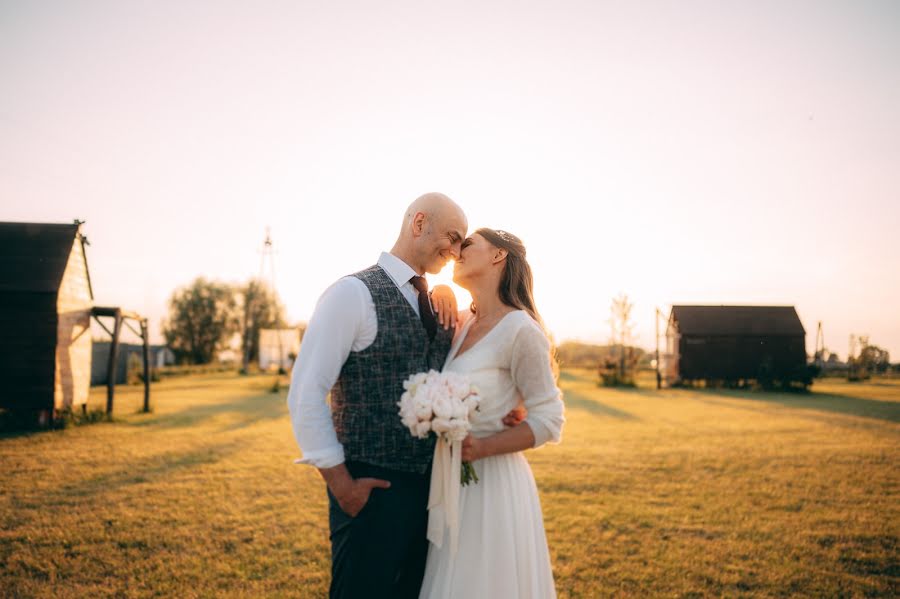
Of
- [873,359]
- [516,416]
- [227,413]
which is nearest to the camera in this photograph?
[516,416]

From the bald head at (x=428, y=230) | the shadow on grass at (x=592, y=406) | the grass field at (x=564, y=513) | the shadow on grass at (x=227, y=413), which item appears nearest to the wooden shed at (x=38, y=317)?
the grass field at (x=564, y=513)

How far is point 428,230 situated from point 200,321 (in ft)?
248

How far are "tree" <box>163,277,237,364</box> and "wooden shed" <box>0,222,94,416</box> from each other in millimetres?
57895

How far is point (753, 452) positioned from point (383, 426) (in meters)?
11.0

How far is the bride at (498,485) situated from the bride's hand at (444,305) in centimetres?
22

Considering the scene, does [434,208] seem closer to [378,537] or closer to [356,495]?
[356,495]

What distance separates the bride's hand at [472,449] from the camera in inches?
112

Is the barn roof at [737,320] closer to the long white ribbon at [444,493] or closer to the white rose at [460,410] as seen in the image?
the long white ribbon at [444,493]

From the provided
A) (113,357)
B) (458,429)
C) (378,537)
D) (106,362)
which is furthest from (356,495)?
(106,362)

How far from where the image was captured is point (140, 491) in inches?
316

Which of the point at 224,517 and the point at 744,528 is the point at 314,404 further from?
the point at 744,528

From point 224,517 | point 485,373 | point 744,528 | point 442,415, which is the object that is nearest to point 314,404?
point 442,415

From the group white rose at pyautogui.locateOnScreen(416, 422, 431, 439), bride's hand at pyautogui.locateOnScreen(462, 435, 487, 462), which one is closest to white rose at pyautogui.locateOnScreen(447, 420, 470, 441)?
white rose at pyautogui.locateOnScreen(416, 422, 431, 439)

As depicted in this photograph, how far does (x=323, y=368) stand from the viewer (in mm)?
2646
